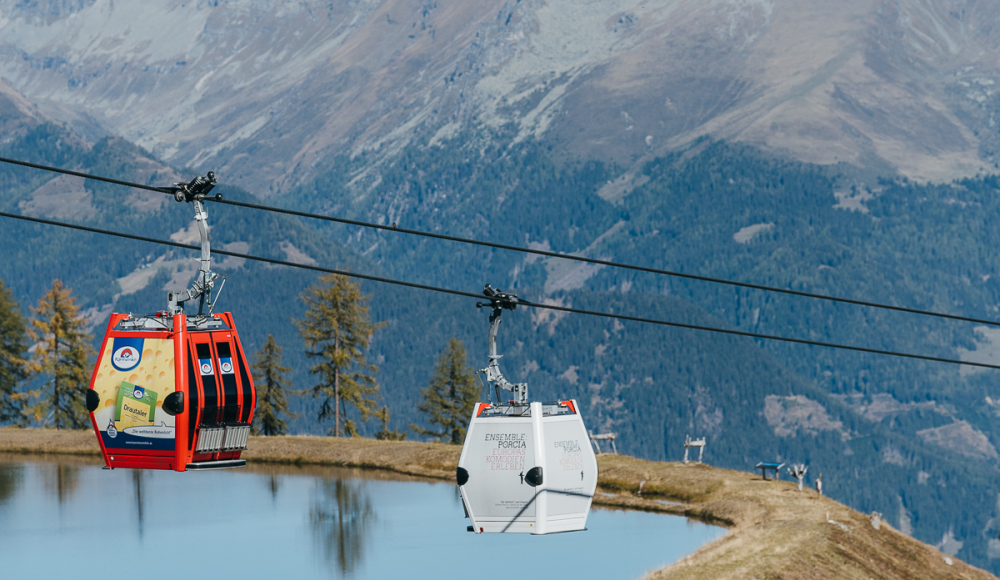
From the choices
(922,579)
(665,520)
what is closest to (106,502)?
(665,520)

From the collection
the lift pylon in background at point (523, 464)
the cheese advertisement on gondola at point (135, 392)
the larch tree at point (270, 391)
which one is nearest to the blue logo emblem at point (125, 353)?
the cheese advertisement on gondola at point (135, 392)

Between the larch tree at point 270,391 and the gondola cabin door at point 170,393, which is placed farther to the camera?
the larch tree at point 270,391

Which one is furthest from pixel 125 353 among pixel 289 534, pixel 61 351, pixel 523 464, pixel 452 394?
pixel 452 394

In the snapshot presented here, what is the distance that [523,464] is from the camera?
34.8 metres

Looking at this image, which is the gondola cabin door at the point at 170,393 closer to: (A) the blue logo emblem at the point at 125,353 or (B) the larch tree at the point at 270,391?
(A) the blue logo emblem at the point at 125,353

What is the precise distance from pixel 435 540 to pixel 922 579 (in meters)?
23.4

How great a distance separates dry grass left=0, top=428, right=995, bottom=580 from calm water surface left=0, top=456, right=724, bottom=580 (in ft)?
7.77

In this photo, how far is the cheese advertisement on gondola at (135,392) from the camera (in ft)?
103

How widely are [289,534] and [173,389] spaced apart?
135ft

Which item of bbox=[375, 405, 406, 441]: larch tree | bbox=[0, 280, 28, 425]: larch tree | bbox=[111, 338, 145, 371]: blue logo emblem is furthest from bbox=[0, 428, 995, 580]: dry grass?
bbox=[111, 338, 145, 371]: blue logo emblem

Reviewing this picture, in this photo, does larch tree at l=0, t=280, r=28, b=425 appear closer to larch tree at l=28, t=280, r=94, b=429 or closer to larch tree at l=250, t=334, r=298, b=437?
larch tree at l=28, t=280, r=94, b=429

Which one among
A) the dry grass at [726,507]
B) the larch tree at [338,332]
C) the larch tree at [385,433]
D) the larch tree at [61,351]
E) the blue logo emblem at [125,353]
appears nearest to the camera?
the blue logo emblem at [125,353]

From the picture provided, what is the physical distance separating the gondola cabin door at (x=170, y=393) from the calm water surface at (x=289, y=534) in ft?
97.7

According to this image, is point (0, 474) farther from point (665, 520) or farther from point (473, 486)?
point (473, 486)
